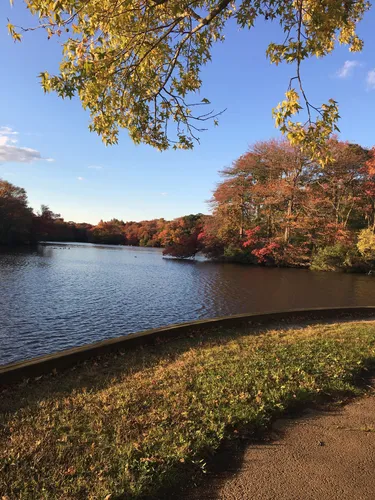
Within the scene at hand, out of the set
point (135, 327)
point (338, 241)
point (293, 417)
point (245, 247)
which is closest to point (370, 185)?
point (338, 241)

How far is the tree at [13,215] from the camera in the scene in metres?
58.9

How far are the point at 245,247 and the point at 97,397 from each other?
1524 inches

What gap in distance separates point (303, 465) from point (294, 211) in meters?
36.9

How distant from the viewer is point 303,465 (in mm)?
2820

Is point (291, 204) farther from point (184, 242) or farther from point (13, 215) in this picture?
point (13, 215)

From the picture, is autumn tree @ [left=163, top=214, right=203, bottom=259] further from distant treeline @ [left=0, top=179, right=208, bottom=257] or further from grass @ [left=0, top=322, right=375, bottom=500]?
grass @ [left=0, top=322, right=375, bottom=500]

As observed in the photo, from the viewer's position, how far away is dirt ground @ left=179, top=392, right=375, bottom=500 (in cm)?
251

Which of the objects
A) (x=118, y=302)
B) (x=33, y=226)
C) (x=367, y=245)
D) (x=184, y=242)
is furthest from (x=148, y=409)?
(x=33, y=226)

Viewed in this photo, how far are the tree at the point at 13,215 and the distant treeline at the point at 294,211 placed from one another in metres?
33.4

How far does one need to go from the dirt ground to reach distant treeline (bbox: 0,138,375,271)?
1155 inches

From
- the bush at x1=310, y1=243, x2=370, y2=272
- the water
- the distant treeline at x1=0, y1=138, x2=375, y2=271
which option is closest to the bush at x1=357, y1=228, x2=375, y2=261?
the distant treeline at x1=0, y1=138, x2=375, y2=271

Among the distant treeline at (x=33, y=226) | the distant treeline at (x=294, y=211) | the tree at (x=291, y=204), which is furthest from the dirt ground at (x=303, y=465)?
the distant treeline at (x=33, y=226)

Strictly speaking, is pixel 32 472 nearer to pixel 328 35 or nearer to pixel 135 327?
pixel 328 35

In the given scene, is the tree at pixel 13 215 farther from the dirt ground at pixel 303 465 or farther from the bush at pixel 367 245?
the dirt ground at pixel 303 465
